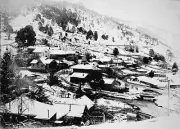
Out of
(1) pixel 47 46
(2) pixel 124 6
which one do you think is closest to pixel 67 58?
(1) pixel 47 46

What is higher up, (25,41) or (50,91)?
(25,41)

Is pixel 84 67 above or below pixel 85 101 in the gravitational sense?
above

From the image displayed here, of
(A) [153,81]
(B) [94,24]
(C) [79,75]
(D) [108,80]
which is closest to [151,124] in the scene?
(A) [153,81]

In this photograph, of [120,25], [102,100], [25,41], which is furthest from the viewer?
[120,25]

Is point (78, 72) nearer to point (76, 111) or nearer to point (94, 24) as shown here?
point (76, 111)

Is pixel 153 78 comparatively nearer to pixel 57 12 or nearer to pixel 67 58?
pixel 67 58

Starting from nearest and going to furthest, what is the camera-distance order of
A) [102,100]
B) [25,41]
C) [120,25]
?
[25,41] → [102,100] → [120,25]

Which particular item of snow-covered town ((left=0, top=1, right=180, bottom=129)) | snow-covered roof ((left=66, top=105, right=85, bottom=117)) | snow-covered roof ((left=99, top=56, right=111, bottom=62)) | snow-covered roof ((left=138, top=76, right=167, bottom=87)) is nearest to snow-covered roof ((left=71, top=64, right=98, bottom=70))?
snow-covered town ((left=0, top=1, right=180, bottom=129))

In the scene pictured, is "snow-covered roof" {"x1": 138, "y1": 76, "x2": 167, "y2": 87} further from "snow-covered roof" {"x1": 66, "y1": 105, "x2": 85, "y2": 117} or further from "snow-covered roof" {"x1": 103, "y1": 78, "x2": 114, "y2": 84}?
"snow-covered roof" {"x1": 66, "y1": 105, "x2": 85, "y2": 117}

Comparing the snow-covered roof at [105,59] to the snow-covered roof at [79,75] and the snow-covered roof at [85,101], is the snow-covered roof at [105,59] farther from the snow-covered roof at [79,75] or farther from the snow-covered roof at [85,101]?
the snow-covered roof at [85,101]
